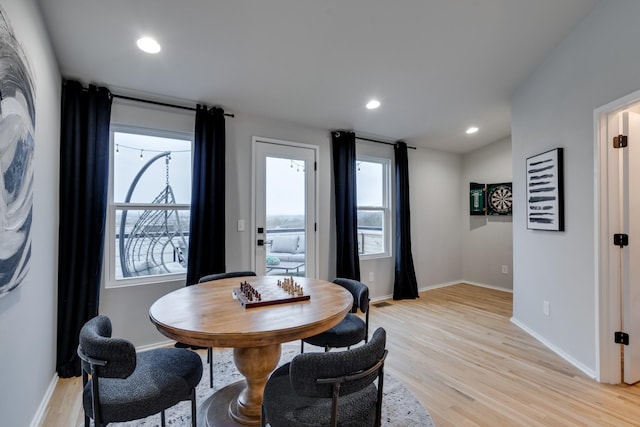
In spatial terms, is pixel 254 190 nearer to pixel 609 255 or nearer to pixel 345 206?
pixel 345 206

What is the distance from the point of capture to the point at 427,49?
2723mm

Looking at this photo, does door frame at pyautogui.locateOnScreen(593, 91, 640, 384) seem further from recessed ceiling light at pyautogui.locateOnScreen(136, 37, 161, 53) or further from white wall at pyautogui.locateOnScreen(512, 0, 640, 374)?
recessed ceiling light at pyautogui.locateOnScreen(136, 37, 161, 53)

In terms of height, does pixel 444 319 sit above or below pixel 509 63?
below

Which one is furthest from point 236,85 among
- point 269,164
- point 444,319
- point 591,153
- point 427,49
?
point 444,319

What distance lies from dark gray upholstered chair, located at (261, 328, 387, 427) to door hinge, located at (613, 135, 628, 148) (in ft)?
8.08

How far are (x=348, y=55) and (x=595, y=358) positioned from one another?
3.17m

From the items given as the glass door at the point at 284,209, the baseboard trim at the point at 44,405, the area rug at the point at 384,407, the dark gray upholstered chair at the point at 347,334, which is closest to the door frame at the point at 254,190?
the glass door at the point at 284,209

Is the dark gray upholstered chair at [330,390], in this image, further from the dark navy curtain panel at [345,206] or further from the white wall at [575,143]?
the dark navy curtain panel at [345,206]

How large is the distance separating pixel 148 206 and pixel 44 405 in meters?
1.66

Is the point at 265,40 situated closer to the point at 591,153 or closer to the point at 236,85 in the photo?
the point at 236,85

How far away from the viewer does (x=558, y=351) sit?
2.85 metres

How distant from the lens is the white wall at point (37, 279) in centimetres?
147

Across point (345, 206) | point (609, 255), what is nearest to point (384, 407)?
point (609, 255)

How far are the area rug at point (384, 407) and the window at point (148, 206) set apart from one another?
44.6 inches
